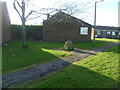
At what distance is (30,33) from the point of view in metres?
26.5

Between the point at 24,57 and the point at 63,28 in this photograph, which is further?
the point at 63,28

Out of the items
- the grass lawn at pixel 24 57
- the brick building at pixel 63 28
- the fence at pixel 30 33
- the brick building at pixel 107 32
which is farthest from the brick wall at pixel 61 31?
the brick building at pixel 107 32

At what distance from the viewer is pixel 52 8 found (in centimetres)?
1741

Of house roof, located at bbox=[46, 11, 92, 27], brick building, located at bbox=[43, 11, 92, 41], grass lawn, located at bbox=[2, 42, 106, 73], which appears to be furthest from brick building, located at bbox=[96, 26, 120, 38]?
grass lawn, located at bbox=[2, 42, 106, 73]

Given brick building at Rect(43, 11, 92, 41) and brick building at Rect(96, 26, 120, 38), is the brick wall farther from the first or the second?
brick building at Rect(96, 26, 120, 38)

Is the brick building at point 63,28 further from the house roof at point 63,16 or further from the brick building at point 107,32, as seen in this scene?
the brick building at point 107,32

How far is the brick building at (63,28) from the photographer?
82.0 feet

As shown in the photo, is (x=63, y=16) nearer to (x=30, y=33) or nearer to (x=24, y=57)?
(x=30, y=33)

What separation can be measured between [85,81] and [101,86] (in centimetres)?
64

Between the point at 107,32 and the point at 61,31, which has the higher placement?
the point at 107,32

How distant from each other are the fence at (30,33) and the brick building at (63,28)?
4.66ft

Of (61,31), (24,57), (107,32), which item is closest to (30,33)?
(61,31)

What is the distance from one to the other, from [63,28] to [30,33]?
21.5ft

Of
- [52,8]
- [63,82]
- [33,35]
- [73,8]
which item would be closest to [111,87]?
[63,82]
